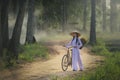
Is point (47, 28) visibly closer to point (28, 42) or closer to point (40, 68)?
point (28, 42)

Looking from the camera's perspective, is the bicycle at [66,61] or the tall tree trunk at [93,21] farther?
the tall tree trunk at [93,21]

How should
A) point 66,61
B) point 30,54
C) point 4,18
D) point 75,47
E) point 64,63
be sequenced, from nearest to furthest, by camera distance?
1. point 75,47
2. point 64,63
3. point 66,61
4. point 4,18
5. point 30,54

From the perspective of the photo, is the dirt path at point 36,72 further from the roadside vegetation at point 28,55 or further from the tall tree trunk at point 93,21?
the tall tree trunk at point 93,21

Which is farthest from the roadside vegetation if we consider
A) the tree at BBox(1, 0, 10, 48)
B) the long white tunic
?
the long white tunic

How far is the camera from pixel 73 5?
44.3 meters

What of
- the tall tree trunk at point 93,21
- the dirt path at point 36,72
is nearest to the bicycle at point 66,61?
the dirt path at point 36,72

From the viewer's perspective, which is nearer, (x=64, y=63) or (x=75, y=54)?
(x=75, y=54)

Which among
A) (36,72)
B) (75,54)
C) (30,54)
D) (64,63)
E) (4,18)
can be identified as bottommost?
(36,72)

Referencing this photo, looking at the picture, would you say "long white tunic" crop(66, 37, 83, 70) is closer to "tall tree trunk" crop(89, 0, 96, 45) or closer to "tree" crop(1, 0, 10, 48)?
"tree" crop(1, 0, 10, 48)

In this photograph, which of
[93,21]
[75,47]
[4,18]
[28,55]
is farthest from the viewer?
[93,21]

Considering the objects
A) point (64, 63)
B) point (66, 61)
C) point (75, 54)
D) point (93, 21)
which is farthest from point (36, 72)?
point (93, 21)

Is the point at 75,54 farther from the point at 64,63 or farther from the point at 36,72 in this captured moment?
the point at 36,72

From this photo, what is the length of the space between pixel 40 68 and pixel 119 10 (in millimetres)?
84918

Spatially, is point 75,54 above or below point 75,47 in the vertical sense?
below
